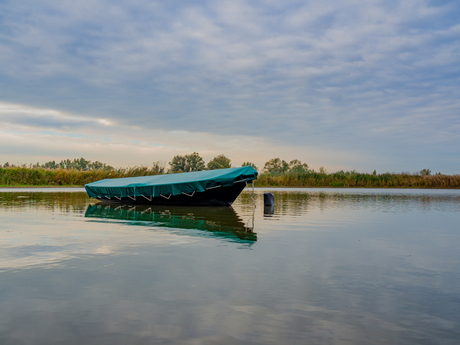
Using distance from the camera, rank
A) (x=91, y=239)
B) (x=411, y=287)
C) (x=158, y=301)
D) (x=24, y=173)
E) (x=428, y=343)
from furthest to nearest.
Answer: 1. (x=24, y=173)
2. (x=91, y=239)
3. (x=411, y=287)
4. (x=158, y=301)
5. (x=428, y=343)

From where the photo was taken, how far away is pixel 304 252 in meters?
5.94

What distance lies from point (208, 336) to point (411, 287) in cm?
253

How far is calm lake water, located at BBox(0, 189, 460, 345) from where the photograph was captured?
115 inches

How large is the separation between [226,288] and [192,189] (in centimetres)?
1011

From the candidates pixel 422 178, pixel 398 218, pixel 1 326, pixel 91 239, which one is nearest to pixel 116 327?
pixel 1 326

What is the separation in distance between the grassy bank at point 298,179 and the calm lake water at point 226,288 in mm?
29387

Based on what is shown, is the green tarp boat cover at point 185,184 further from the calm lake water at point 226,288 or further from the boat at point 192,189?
the calm lake water at point 226,288

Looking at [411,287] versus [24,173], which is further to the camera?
[24,173]

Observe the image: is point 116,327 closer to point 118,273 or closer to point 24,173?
point 118,273

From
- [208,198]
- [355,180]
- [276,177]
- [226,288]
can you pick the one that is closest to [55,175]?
[276,177]

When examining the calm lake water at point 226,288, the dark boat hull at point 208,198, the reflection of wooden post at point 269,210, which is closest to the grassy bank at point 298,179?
the dark boat hull at point 208,198

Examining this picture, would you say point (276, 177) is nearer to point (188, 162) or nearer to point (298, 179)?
point (298, 179)

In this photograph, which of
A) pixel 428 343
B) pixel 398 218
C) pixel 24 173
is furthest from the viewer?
pixel 24 173

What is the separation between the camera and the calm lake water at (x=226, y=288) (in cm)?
293
